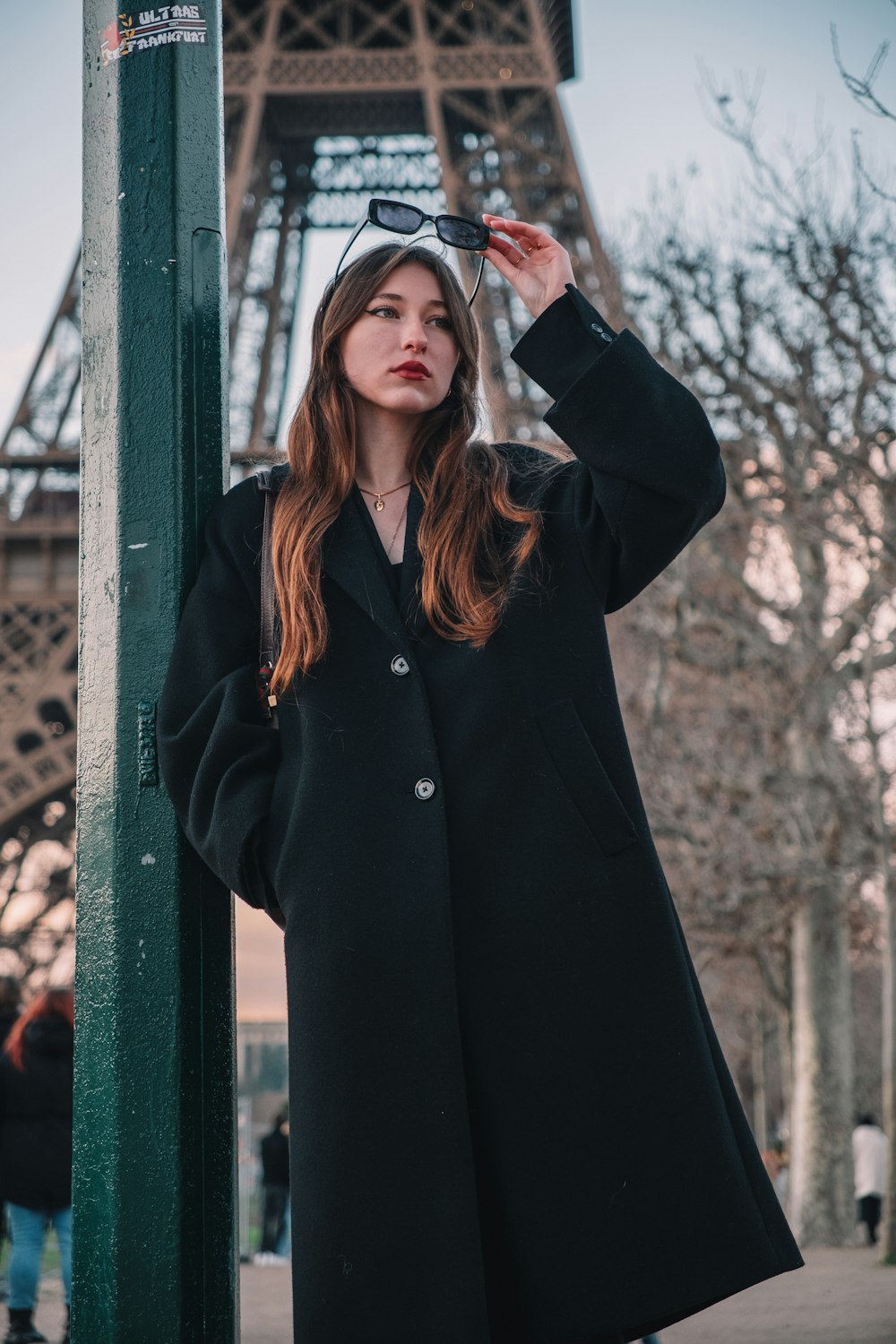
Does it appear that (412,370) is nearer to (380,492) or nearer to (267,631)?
(380,492)

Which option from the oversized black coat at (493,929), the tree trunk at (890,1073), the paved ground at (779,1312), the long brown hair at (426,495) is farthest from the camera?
the tree trunk at (890,1073)

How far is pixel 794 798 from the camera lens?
14438 millimetres

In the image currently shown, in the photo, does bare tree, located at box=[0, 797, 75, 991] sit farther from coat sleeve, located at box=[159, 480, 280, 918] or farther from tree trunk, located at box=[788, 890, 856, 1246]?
coat sleeve, located at box=[159, 480, 280, 918]

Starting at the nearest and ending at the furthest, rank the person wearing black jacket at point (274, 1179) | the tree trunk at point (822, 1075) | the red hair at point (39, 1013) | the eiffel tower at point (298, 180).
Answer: the red hair at point (39, 1013) → the person wearing black jacket at point (274, 1179) → the tree trunk at point (822, 1075) → the eiffel tower at point (298, 180)

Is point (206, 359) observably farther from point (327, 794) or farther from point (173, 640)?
point (327, 794)

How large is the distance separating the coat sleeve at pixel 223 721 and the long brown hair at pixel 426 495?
60 mm

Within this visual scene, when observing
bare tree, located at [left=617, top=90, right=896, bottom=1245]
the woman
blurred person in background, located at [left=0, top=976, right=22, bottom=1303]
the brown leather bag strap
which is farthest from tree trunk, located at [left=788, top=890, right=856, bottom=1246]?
the brown leather bag strap

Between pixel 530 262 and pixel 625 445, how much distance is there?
0.44m

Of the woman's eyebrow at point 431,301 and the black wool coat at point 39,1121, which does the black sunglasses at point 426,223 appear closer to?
the woman's eyebrow at point 431,301

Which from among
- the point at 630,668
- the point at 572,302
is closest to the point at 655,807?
the point at 630,668

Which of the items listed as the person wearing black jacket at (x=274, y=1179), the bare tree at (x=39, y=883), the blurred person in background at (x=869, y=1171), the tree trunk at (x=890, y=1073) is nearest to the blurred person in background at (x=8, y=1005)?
the person wearing black jacket at (x=274, y=1179)

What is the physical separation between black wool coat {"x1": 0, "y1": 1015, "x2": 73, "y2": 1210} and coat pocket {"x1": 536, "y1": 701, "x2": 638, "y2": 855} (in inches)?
219

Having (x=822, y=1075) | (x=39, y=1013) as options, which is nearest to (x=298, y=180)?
(x=822, y=1075)

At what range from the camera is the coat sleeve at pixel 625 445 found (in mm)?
2221
